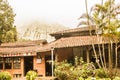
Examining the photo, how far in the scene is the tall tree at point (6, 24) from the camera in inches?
1764

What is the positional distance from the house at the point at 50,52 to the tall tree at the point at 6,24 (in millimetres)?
9326

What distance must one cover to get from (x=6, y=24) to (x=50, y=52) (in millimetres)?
18615

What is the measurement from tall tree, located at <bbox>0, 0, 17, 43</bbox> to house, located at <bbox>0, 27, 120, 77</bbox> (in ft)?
30.6

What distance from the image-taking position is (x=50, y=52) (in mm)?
29609

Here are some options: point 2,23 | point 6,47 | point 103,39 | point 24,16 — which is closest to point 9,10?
point 2,23

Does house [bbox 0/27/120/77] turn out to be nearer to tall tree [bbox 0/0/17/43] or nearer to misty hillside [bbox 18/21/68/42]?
tall tree [bbox 0/0/17/43]

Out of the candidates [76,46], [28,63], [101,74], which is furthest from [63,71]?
[28,63]

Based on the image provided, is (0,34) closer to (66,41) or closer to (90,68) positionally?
(66,41)

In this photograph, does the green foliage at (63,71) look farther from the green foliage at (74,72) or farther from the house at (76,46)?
the house at (76,46)

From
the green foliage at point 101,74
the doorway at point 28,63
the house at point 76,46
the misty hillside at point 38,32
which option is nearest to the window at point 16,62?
the doorway at point 28,63

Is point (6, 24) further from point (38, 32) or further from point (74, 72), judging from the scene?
point (74, 72)

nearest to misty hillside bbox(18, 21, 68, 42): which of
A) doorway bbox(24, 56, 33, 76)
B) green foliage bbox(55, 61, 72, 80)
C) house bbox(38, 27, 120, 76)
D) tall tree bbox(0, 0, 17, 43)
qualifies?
tall tree bbox(0, 0, 17, 43)

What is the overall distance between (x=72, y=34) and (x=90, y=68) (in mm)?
8299

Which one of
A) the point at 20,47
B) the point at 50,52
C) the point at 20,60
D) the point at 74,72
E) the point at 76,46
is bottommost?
the point at 74,72
